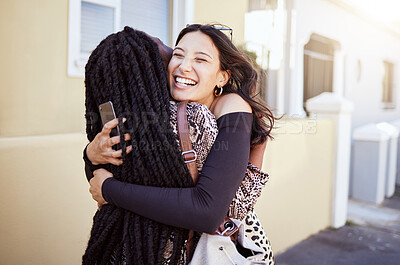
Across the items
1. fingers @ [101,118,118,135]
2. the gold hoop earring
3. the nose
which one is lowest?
fingers @ [101,118,118,135]

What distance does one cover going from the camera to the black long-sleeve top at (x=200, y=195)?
1289mm

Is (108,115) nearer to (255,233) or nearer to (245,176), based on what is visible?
(245,176)

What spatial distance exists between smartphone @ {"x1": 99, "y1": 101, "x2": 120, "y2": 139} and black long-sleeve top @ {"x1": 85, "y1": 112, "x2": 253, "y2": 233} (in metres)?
0.18

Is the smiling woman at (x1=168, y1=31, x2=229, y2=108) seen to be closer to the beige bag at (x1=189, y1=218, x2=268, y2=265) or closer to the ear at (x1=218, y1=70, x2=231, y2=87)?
the ear at (x1=218, y1=70, x2=231, y2=87)

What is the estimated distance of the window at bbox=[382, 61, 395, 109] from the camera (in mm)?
12773

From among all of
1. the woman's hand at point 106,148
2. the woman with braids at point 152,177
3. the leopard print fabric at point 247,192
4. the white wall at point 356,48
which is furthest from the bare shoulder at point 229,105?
the white wall at point 356,48

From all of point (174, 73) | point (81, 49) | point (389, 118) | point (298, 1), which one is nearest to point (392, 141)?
point (298, 1)

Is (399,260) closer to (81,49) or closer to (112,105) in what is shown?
(81,49)

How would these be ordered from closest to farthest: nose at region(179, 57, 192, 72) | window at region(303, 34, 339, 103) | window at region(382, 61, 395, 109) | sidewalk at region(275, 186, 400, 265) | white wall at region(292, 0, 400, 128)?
nose at region(179, 57, 192, 72) < sidewalk at region(275, 186, 400, 265) < white wall at region(292, 0, 400, 128) < window at region(303, 34, 339, 103) < window at region(382, 61, 395, 109)

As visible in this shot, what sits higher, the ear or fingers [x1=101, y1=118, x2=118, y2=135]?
the ear

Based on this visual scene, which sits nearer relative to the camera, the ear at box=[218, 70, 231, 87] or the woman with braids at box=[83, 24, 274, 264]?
the woman with braids at box=[83, 24, 274, 264]

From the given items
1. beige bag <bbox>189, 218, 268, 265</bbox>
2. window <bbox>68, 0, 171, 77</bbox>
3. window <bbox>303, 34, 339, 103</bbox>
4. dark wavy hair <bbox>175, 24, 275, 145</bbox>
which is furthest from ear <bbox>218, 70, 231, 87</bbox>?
window <bbox>303, 34, 339, 103</bbox>

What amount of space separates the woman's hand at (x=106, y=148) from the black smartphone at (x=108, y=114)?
2 centimetres

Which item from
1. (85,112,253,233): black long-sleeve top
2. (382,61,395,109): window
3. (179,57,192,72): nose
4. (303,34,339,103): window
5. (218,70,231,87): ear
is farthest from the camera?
(382,61,395,109): window
